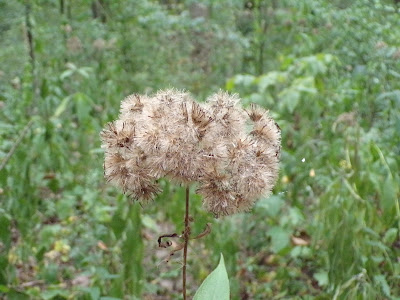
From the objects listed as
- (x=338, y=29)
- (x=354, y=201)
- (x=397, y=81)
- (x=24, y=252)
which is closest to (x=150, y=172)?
(x=354, y=201)

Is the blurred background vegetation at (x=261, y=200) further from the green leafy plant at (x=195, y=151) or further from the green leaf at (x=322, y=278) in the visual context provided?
the green leafy plant at (x=195, y=151)

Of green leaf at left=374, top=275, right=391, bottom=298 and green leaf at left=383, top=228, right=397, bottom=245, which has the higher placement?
green leaf at left=383, top=228, right=397, bottom=245

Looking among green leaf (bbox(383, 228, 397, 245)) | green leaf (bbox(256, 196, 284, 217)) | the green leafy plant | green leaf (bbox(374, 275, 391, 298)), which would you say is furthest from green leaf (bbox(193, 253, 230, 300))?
green leaf (bbox(256, 196, 284, 217))

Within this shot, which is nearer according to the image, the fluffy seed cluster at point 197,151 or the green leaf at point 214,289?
the green leaf at point 214,289

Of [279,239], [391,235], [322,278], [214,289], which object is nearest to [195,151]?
[214,289]

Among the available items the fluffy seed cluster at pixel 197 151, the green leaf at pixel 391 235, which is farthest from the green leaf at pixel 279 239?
the fluffy seed cluster at pixel 197 151

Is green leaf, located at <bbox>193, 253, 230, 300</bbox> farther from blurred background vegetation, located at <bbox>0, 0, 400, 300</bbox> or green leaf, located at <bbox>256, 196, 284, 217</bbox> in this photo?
green leaf, located at <bbox>256, 196, 284, 217</bbox>

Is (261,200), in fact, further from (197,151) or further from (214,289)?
(214,289)

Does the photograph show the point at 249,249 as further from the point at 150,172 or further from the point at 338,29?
the point at 150,172
